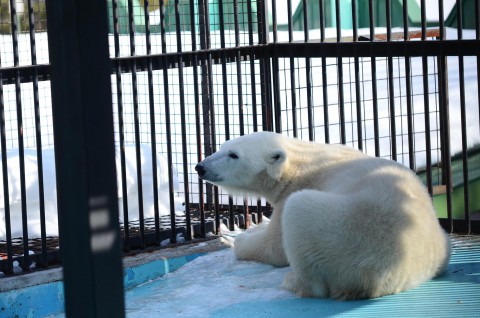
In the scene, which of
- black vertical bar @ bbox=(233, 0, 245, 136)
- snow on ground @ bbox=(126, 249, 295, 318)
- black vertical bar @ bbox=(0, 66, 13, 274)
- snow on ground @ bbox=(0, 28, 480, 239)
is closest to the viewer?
snow on ground @ bbox=(126, 249, 295, 318)

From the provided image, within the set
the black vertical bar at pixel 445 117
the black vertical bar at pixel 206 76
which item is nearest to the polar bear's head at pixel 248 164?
the black vertical bar at pixel 206 76

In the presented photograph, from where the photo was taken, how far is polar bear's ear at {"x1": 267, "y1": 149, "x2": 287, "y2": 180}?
17.3ft

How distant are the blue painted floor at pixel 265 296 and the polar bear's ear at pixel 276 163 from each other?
575 millimetres

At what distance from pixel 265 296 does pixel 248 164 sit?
3.23 feet

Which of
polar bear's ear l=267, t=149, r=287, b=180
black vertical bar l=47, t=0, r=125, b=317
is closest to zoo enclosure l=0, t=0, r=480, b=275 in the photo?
polar bear's ear l=267, t=149, r=287, b=180

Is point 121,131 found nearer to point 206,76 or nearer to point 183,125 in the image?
point 183,125

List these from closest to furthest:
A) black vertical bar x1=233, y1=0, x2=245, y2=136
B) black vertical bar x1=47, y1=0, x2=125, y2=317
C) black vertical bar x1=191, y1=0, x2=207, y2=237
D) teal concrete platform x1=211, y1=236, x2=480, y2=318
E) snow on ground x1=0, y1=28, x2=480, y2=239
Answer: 1. black vertical bar x1=47, y1=0, x2=125, y2=317
2. teal concrete platform x1=211, y1=236, x2=480, y2=318
3. black vertical bar x1=191, y1=0, x2=207, y2=237
4. black vertical bar x1=233, y1=0, x2=245, y2=136
5. snow on ground x1=0, y1=28, x2=480, y2=239

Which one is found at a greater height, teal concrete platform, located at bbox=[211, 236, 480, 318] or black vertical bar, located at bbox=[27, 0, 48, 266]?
black vertical bar, located at bbox=[27, 0, 48, 266]

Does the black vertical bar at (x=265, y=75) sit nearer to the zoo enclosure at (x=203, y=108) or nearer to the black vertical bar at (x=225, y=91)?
the zoo enclosure at (x=203, y=108)

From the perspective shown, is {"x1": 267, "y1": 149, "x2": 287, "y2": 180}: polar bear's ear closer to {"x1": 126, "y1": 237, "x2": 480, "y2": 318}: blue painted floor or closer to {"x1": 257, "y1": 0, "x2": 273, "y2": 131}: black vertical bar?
{"x1": 126, "y1": 237, "x2": 480, "y2": 318}: blue painted floor

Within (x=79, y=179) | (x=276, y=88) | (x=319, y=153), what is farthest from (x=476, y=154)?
(x=79, y=179)

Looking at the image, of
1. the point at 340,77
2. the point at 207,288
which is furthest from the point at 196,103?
the point at 207,288

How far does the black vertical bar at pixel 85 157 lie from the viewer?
2.05 meters

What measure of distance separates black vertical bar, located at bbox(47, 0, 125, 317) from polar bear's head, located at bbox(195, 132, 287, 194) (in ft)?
10.5
